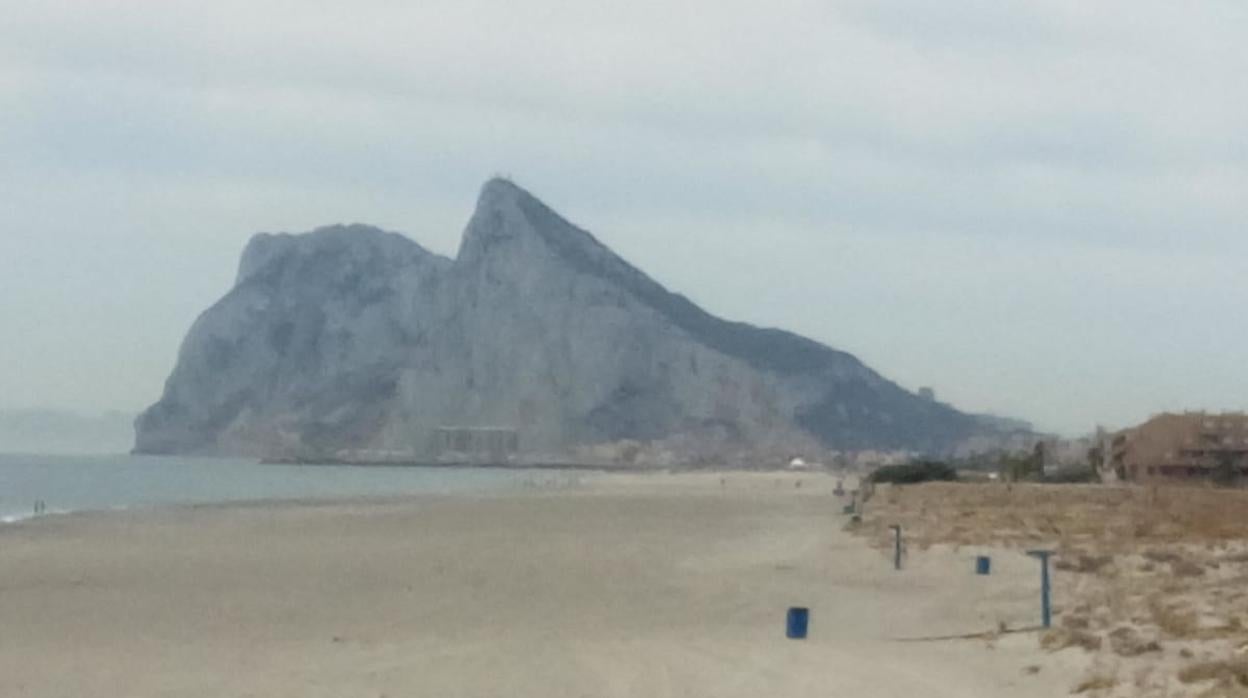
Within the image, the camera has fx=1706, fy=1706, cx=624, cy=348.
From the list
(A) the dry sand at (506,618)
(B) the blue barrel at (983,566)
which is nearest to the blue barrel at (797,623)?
(A) the dry sand at (506,618)

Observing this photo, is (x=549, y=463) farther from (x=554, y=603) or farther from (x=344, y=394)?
(x=554, y=603)

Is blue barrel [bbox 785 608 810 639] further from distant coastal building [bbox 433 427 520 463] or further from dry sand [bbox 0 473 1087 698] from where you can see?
distant coastal building [bbox 433 427 520 463]

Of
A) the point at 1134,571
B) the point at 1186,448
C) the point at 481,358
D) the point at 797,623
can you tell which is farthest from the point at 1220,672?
the point at 481,358

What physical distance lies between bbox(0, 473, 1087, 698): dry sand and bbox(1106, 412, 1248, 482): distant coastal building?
130 ft

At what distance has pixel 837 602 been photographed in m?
16.3

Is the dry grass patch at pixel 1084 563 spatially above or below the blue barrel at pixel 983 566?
above

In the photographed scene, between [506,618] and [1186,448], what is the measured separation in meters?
58.2

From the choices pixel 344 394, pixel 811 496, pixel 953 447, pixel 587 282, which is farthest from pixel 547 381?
pixel 811 496

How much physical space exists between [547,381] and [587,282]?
34.3 ft

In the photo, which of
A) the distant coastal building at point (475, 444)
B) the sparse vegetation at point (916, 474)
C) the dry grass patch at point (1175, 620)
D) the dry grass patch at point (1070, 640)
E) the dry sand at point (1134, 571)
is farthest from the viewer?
the distant coastal building at point (475, 444)

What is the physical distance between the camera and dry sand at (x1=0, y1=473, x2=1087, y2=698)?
1043 cm

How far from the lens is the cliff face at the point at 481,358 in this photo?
164 meters

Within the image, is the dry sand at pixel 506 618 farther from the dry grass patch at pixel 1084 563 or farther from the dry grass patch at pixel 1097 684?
the dry grass patch at pixel 1084 563

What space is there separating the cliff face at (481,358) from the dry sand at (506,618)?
5175 inches
